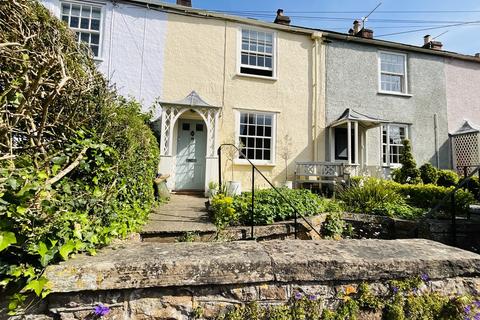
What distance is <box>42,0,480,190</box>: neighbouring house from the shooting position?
8.02 metres

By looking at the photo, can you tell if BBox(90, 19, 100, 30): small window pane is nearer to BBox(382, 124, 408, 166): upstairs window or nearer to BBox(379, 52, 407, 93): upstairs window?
BBox(379, 52, 407, 93): upstairs window

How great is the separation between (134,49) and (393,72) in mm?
9893

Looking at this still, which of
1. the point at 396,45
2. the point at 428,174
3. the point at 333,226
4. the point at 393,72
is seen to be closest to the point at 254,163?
the point at 333,226

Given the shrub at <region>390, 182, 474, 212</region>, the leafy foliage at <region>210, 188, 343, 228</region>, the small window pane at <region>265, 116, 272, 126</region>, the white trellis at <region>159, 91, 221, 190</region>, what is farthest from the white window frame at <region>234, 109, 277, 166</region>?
the leafy foliage at <region>210, 188, 343, 228</region>

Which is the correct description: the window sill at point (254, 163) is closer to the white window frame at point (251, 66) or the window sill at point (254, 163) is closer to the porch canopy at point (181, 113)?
the porch canopy at point (181, 113)

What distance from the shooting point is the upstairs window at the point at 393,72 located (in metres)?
10.2

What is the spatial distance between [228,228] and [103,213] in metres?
1.88

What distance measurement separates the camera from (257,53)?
357 inches

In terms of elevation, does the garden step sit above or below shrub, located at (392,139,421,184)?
below

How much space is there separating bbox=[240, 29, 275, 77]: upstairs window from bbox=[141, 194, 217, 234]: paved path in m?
5.93

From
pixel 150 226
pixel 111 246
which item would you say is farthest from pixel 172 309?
pixel 150 226

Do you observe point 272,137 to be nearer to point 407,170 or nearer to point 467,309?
point 407,170

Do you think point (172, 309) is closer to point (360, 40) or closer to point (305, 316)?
point (305, 316)

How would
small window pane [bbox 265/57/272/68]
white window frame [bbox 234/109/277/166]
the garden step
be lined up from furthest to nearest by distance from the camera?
small window pane [bbox 265/57/272/68] → white window frame [bbox 234/109/277/166] → the garden step
